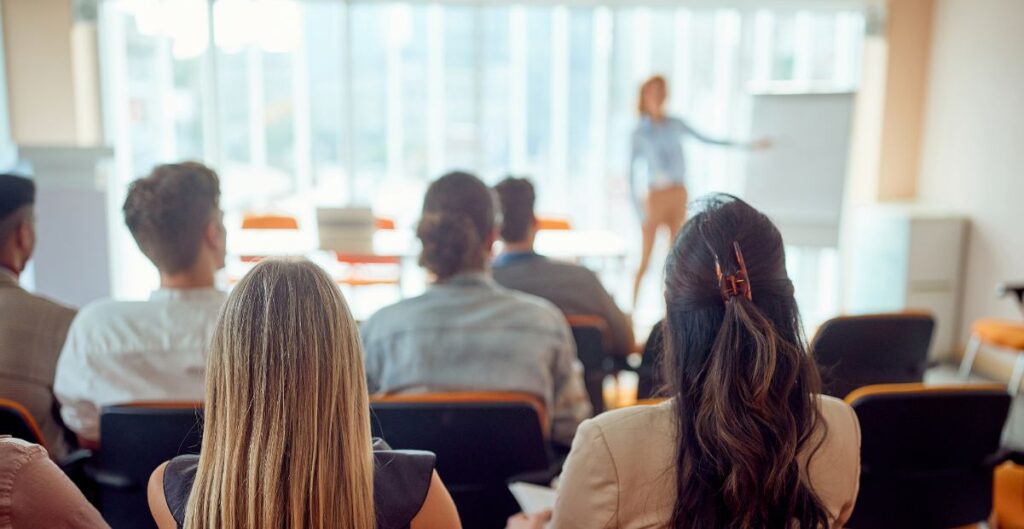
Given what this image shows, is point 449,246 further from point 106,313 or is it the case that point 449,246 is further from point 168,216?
point 106,313

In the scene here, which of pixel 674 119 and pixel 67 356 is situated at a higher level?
pixel 674 119

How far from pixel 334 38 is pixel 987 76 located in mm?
4535

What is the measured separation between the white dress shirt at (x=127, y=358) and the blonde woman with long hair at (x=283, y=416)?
99cm

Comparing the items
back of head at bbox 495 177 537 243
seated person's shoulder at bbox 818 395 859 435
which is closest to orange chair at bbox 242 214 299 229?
back of head at bbox 495 177 537 243

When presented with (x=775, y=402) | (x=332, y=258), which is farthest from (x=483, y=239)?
(x=332, y=258)

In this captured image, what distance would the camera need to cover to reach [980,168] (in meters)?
5.48

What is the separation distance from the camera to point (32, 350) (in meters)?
2.17

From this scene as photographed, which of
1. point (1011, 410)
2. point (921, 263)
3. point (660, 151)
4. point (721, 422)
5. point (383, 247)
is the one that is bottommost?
A: point (1011, 410)

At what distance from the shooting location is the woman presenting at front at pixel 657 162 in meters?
5.98

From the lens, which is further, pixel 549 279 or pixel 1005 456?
pixel 549 279

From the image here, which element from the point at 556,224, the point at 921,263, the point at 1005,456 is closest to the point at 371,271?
the point at 556,224

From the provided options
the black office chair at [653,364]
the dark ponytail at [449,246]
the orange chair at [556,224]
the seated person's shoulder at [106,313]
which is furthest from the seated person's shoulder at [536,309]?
the orange chair at [556,224]

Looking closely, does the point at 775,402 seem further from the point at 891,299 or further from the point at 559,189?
the point at 559,189

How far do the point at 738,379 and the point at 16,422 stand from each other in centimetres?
155
